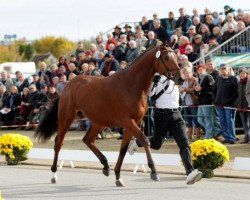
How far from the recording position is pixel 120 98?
39.4 ft

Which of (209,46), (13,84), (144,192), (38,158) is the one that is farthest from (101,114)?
(13,84)

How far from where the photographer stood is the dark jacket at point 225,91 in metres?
17.8

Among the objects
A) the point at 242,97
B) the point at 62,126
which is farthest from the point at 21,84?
the point at 62,126

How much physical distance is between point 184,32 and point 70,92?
11.3 m

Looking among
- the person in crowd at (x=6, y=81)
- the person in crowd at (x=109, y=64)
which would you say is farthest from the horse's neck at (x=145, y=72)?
the person in crowd at (x=6, y=81)

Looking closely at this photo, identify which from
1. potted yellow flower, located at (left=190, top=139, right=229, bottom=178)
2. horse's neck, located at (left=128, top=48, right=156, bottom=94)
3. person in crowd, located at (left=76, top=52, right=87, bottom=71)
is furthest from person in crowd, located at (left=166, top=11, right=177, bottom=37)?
horse's neck, located at (left=128, top=48, right=156, bottom=94)

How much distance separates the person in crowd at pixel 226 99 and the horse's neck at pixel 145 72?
6.09 meters

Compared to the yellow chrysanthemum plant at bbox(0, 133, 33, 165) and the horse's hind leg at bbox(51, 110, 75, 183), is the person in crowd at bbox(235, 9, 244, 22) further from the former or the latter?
the horse's hind leg at bbox(51, 110, 75, 183)

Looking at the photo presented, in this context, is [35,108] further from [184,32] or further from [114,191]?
[114,191]

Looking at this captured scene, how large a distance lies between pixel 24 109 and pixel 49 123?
38.0 ft

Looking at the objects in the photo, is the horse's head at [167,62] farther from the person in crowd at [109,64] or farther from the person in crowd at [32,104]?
the person in crowd at [32,104]

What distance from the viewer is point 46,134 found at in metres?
14.6

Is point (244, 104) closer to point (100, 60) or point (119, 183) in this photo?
point (119, 183)

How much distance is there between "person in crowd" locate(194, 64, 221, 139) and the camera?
60.4ft
